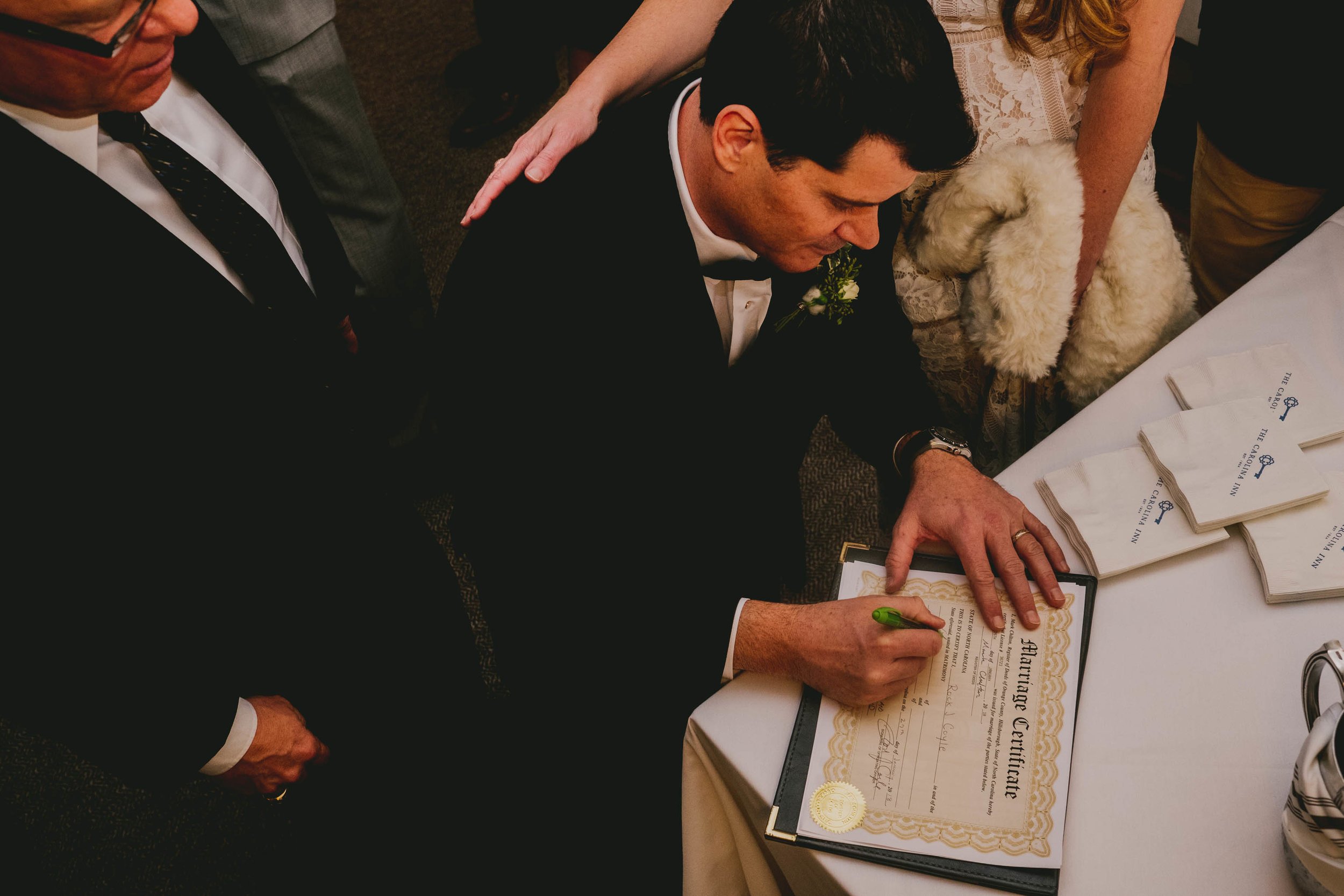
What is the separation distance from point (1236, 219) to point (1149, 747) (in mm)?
1361

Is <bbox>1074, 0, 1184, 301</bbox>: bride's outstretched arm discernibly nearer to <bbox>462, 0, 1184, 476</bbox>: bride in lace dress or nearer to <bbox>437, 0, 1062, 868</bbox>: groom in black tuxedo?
<bbox>462, 0, 1184, 476</bbox>: bride in lace dress

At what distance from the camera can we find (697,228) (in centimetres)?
116

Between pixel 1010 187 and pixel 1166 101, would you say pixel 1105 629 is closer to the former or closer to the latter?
pixel 1010 187

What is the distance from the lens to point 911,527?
1168mm

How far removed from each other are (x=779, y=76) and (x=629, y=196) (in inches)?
10.3

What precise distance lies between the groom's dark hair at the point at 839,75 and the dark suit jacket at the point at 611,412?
196 millimetres

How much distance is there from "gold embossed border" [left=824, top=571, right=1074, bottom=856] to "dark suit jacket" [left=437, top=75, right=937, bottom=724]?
199 millimetres

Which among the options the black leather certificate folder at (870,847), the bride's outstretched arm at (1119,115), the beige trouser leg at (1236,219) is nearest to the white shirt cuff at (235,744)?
the black leather certificate folder at (870,847)

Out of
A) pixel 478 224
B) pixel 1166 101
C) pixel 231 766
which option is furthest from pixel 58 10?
pixel 1166 101

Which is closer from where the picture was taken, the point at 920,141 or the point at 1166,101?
the point at 920,141

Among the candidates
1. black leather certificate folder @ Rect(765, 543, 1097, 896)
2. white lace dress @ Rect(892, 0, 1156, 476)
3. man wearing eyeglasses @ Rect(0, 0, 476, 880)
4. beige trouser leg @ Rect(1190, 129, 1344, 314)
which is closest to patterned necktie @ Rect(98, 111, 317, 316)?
man wearing eyeglasses @ Rect(0, 0, 476, 880)

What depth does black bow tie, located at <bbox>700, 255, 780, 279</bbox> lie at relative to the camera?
121cm

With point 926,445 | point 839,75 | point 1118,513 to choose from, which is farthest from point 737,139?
point 1118,513

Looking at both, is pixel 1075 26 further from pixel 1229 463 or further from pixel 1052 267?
pixel 1229 463
